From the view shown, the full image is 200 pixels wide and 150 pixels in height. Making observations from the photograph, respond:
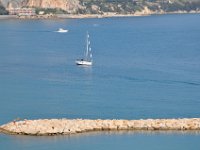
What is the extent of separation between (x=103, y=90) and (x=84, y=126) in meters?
9.22

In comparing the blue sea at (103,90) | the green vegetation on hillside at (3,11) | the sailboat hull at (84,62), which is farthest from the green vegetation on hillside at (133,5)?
the sailboat hull at (84,62)

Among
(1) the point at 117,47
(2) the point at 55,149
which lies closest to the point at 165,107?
(2) the point at 55,149

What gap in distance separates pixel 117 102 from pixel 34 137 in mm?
7237

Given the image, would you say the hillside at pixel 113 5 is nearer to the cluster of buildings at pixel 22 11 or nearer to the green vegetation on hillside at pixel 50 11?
the green vegetation on hillside at pixel 50 11

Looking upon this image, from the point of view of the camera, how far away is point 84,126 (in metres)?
22.2

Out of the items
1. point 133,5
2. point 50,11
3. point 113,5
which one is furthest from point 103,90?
point 133,5

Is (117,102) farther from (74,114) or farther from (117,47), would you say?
(117,47)

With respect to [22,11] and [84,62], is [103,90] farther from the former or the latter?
[22,11]

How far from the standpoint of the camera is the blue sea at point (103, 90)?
21547 millimetres

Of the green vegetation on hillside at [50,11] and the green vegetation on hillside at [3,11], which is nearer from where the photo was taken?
the green vegetation on hillside at [3,11]

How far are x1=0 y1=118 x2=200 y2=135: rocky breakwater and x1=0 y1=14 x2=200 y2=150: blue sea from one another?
26 cm

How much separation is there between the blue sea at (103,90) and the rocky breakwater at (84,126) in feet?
0.86

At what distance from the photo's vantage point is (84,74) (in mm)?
36719

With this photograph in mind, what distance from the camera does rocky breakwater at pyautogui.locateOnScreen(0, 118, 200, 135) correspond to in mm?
21828
